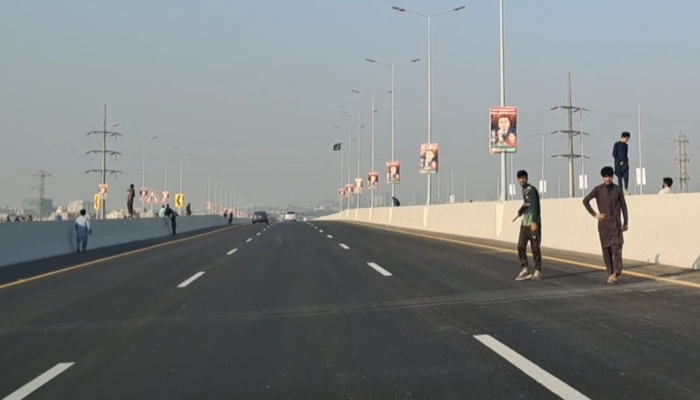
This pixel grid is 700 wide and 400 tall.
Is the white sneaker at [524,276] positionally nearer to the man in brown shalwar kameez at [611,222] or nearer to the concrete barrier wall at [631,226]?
the man in brown shalwar kameez at [611,222]

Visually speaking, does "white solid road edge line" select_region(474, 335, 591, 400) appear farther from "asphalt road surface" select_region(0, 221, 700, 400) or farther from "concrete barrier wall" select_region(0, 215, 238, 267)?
"concrete barrier wall" select_region(0, 215, 238, 267)

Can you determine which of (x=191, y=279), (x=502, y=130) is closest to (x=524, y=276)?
(x=191, y=279)

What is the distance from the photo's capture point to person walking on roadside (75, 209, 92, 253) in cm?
2502

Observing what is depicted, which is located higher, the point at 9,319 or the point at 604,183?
the point at 604,183

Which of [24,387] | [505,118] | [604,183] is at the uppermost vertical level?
[505,118]

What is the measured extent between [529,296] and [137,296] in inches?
244

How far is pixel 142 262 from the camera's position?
19.4 m

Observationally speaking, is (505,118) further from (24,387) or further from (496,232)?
(24,387)

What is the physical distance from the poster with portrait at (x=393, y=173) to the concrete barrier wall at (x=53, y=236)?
27.1m

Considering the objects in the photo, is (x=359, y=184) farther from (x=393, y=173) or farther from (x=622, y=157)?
(x=622, y=157)

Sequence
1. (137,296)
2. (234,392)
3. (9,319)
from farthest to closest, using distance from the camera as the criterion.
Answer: (137,296)
(9,319)
(234,392)

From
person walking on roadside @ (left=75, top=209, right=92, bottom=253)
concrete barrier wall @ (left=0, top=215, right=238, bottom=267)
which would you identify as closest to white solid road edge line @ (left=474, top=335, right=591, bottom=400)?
concrete barrier wall @ (left=0, top=215, right=238, bottom=267)

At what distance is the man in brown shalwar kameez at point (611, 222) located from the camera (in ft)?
39.4

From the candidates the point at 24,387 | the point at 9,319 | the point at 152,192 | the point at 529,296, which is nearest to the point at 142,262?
the point at 9,319
